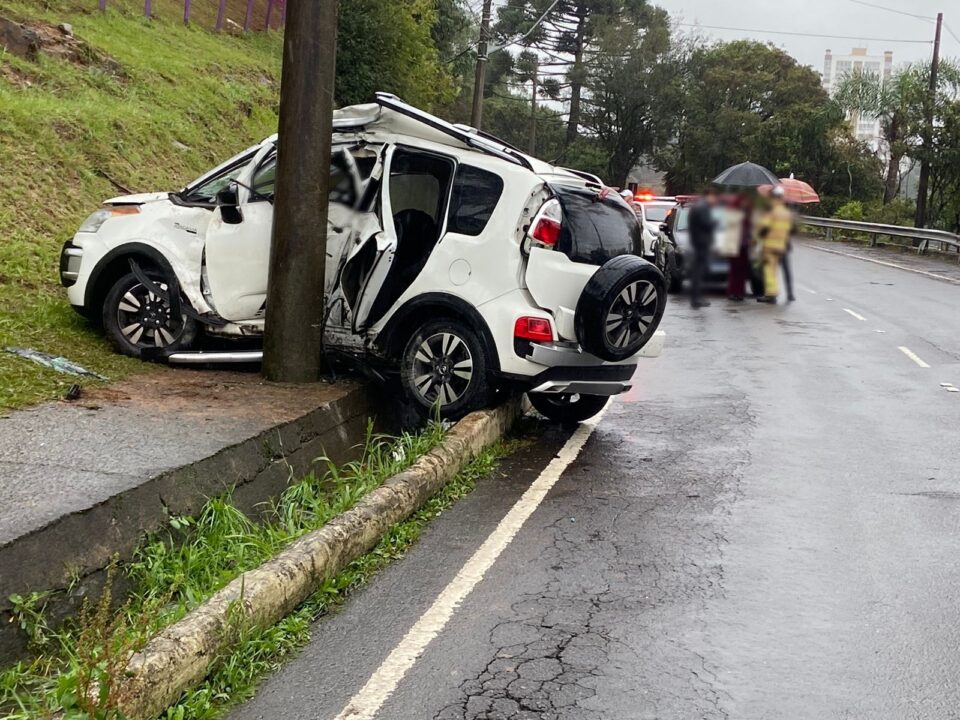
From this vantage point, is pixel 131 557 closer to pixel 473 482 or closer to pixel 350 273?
pixel 473 482

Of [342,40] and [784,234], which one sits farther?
[342,40]

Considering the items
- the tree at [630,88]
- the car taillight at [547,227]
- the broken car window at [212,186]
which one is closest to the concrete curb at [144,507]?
the broken car window at [212,186]

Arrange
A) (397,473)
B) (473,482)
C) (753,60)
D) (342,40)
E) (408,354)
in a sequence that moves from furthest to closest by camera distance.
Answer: (342,40), (408,354), (473,482), (397,473), (753,60)

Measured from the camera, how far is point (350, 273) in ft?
30.8

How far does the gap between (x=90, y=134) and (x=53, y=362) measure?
720 cm

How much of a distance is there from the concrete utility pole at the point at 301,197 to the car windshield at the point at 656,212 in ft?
23.4

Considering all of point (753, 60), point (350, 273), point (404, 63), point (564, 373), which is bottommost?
point (564, 373)

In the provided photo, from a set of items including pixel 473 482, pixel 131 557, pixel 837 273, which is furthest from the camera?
pixel 473 482

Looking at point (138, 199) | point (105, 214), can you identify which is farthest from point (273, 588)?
point (105, 214)

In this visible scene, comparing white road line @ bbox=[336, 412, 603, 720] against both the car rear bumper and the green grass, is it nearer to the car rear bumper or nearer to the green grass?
the green grass

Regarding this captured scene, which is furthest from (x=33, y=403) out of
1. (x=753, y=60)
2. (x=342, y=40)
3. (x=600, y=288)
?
(x=342, y=40)

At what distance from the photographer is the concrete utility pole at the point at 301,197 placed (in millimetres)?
8695

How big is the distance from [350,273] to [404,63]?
21.8m

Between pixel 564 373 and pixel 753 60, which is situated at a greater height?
pixel 753 60
